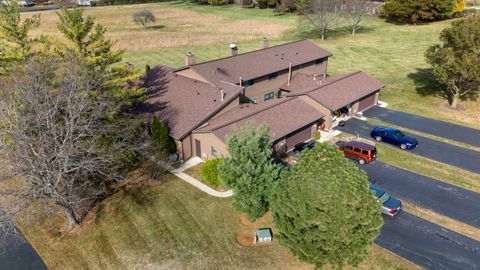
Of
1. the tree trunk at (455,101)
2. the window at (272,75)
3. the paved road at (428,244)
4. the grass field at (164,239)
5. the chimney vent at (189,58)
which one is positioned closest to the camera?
the paved road at (428,244)

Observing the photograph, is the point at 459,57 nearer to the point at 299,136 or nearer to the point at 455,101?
the point at 455,101

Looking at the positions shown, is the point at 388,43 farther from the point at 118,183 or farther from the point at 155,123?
the point at 118,183

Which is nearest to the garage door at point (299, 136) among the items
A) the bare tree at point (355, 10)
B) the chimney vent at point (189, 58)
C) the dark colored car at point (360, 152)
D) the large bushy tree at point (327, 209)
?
the dark colored car at point (360, 152)

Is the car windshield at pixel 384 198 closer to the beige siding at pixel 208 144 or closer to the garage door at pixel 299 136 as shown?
the garage door at pixel 299 136

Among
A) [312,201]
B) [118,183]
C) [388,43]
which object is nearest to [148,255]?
[118,183]

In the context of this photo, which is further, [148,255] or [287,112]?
[287,112]

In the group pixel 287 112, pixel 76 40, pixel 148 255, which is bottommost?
pixel 148 255
